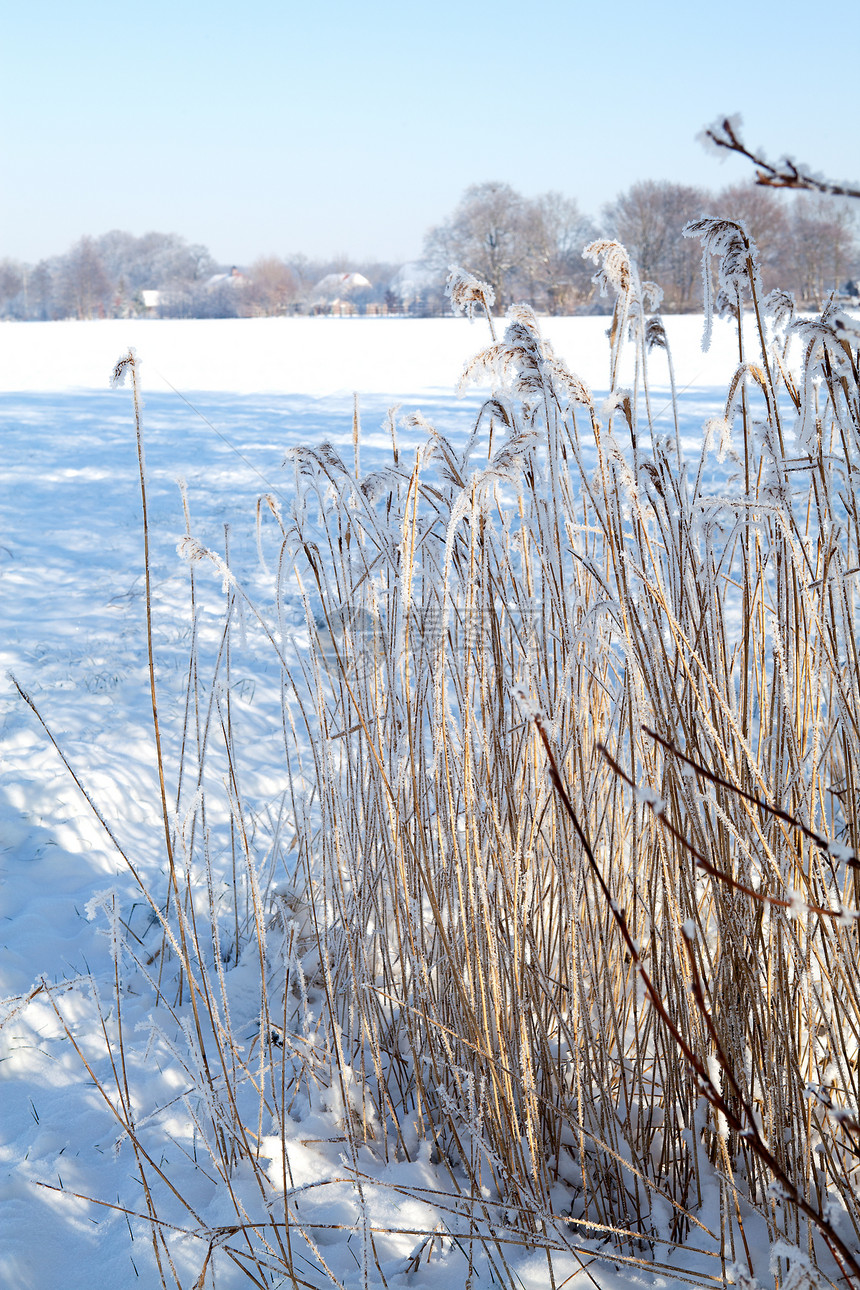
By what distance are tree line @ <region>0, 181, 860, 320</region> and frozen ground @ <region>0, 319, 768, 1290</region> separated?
7.10 ft

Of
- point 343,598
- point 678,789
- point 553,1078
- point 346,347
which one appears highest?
point 346,347

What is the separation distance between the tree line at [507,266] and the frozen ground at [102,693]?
2164 millimetres

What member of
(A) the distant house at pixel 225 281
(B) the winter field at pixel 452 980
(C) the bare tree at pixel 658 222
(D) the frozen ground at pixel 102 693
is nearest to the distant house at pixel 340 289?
(A) the distant house at pixel 225 281

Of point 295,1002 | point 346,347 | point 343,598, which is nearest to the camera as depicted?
point 343,598

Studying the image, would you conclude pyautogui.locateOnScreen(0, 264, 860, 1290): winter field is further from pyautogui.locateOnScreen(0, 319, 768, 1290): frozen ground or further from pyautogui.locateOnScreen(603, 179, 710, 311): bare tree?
pyautogui.locateOnScreen(603, 179, 710, 311): bare tree

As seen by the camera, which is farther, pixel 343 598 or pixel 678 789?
pixel 343 598

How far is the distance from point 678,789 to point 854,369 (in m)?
0.61

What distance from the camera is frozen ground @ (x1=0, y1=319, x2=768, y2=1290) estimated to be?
1.40 meters

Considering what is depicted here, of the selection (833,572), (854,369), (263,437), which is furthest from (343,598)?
(263,437)

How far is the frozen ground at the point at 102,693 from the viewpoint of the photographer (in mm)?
1402

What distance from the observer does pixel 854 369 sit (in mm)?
968

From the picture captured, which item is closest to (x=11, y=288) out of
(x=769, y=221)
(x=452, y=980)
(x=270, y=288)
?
(x=270, y=288)

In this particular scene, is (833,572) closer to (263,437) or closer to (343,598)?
(343,598)

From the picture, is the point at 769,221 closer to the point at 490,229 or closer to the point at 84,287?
the point at 490,229
